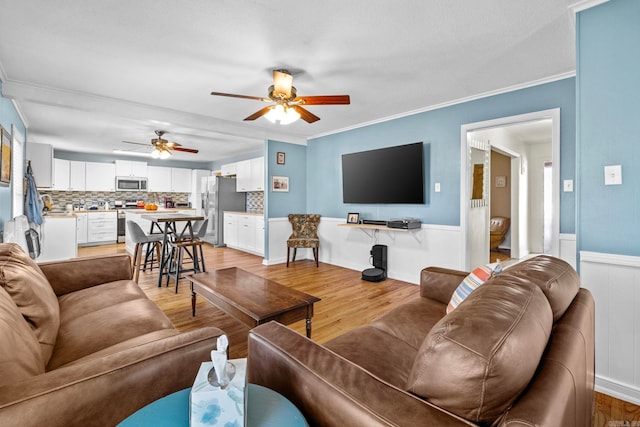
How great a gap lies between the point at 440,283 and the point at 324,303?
1589 mm

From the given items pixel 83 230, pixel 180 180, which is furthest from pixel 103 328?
pixel 180 180

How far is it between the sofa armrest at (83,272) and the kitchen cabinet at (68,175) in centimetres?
613

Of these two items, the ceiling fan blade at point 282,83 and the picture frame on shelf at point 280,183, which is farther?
the picture frame on shelf at point 280,183

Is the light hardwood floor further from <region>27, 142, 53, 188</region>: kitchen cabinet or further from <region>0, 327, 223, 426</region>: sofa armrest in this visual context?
<region>27, 142, 53, 188</region>: kitchen cabinet

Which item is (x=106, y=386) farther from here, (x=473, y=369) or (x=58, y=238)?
(x=58, y=238)

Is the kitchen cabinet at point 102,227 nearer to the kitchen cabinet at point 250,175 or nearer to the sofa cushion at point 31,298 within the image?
the kitchen cabinet at point 250,175

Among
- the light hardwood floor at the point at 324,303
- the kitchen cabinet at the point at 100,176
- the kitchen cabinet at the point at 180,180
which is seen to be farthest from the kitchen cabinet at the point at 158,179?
the light hardwood floor at the point at 324,303

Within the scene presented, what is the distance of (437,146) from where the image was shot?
Answer: 12.7ft

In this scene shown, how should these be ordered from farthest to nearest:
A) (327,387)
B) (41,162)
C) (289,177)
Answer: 1. (289,177)
2. (41,162)
3. (327,387)

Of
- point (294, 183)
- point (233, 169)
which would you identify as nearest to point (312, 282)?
point (294, 183)

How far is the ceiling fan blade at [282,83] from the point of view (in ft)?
8.68

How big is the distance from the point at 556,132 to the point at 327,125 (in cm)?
301

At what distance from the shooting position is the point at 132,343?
135cm

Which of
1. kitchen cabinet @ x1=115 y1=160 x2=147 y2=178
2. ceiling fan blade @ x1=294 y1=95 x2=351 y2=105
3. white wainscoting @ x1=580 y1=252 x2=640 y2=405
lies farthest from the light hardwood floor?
kitchen cabinet @ x1=115 y1=160 x2=147 y2=178
